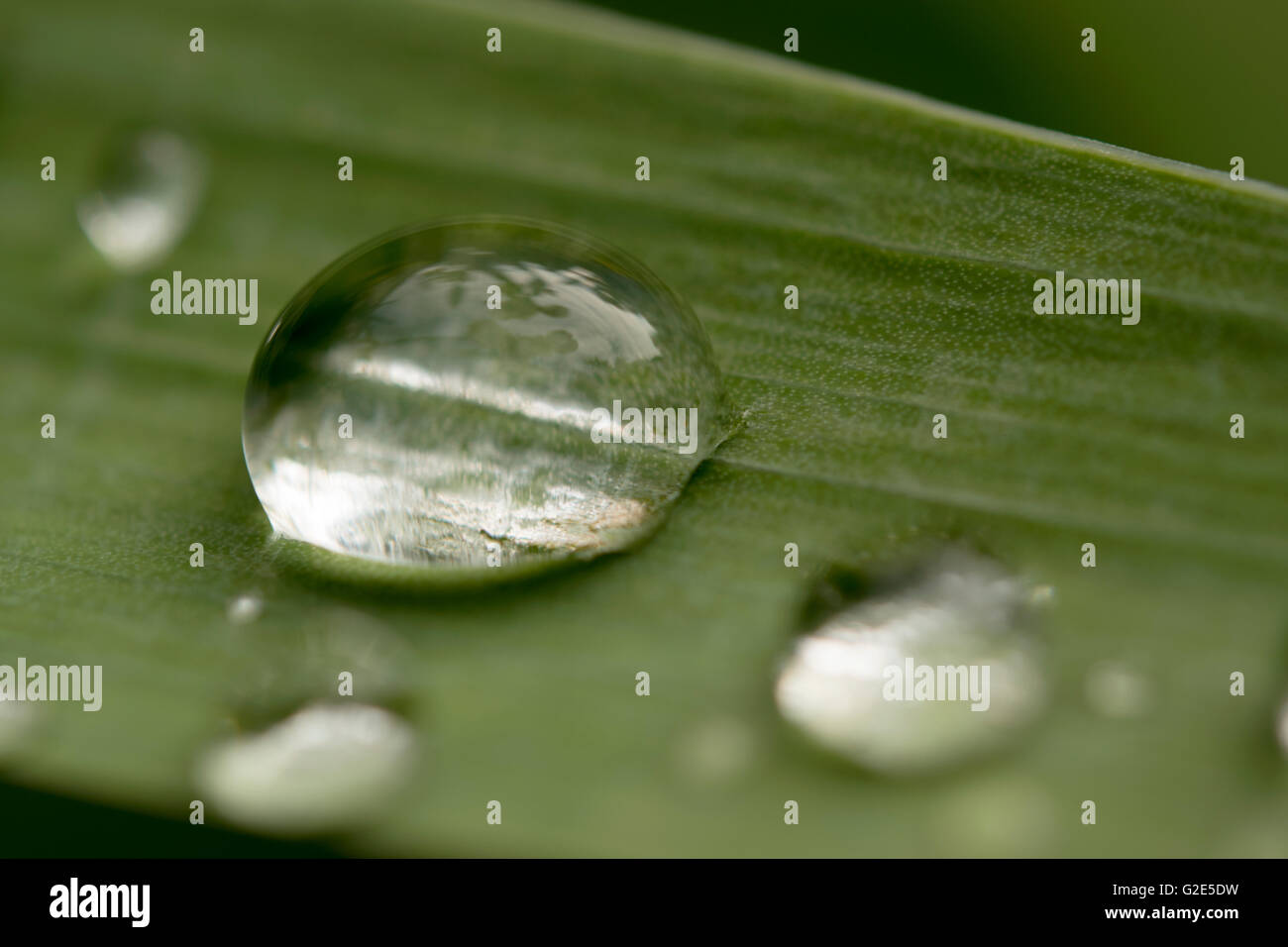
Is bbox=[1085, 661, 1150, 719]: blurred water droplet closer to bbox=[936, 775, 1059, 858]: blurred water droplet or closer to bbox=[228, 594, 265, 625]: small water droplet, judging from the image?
bbox=[936, 775, 1059, 858]: blurred water droplet

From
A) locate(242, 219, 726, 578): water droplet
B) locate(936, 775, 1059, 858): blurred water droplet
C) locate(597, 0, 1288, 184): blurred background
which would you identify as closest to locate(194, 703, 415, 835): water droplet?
locate(242, 219, 726, 578): water droplet


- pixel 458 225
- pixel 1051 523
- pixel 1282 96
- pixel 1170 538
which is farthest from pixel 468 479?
pixel 1282 96

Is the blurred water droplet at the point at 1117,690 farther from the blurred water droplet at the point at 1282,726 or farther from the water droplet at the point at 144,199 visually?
the water droplet at the point at 144,199

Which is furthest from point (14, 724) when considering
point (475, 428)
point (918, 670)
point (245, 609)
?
point (918, 670)

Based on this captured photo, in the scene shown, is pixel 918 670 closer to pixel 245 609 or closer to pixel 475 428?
pixel 475 428

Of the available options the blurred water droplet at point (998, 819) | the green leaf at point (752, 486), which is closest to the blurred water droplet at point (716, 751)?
the green leaf at point (752, 486)

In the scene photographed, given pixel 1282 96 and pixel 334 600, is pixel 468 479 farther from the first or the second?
pixel 1282 96
